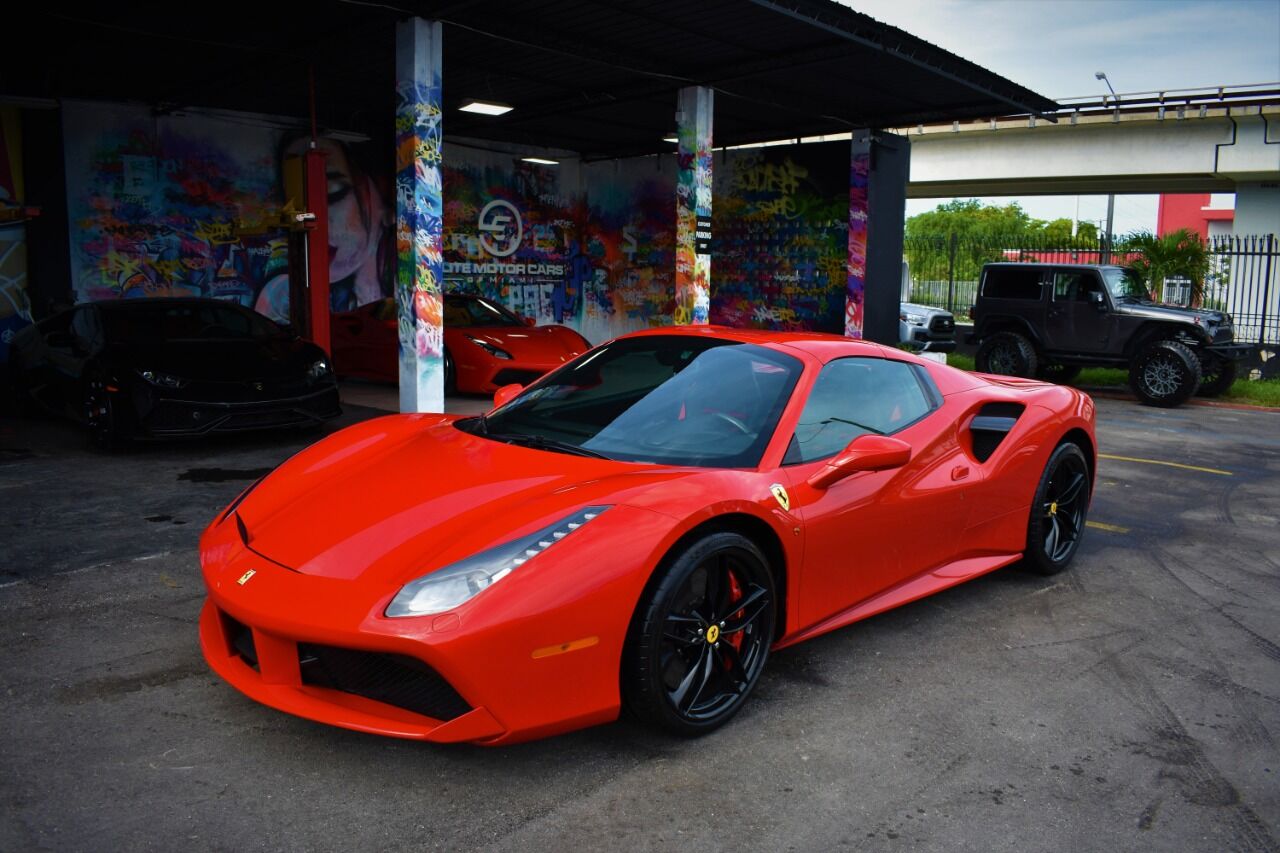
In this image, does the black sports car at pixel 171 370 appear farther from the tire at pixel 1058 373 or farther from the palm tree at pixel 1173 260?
the palm tree at pixel 1173 260

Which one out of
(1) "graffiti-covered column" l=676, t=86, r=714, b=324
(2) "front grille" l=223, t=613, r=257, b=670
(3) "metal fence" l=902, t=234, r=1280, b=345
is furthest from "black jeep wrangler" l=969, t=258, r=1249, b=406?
(2) "front grille" l=223, t=613, r=257, b=670

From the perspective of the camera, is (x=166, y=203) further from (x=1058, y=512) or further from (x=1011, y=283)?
(x=1058, y=512)

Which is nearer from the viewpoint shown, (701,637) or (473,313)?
(701,637)

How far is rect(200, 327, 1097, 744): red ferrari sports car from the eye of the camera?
2751mm

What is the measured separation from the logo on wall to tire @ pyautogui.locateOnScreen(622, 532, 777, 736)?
16.1 metres

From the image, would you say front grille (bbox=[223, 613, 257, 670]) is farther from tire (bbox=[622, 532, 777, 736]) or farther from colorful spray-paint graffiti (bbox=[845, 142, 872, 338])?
colorful spray-paint graffiti (bbox=[845, 142, 872, 338])

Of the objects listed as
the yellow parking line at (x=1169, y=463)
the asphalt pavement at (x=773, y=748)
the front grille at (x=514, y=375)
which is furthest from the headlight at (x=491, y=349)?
the asphalt pavement at (x=773, y=748)

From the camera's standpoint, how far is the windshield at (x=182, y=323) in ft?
28.4

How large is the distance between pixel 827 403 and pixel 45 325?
337 inches

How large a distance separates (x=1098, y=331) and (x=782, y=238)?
582cm

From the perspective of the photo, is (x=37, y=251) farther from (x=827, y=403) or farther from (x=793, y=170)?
(x=827, y=403)

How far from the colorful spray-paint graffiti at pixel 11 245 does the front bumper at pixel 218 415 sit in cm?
665

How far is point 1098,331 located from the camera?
46.1 ft

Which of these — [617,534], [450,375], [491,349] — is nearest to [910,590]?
[617,534]
